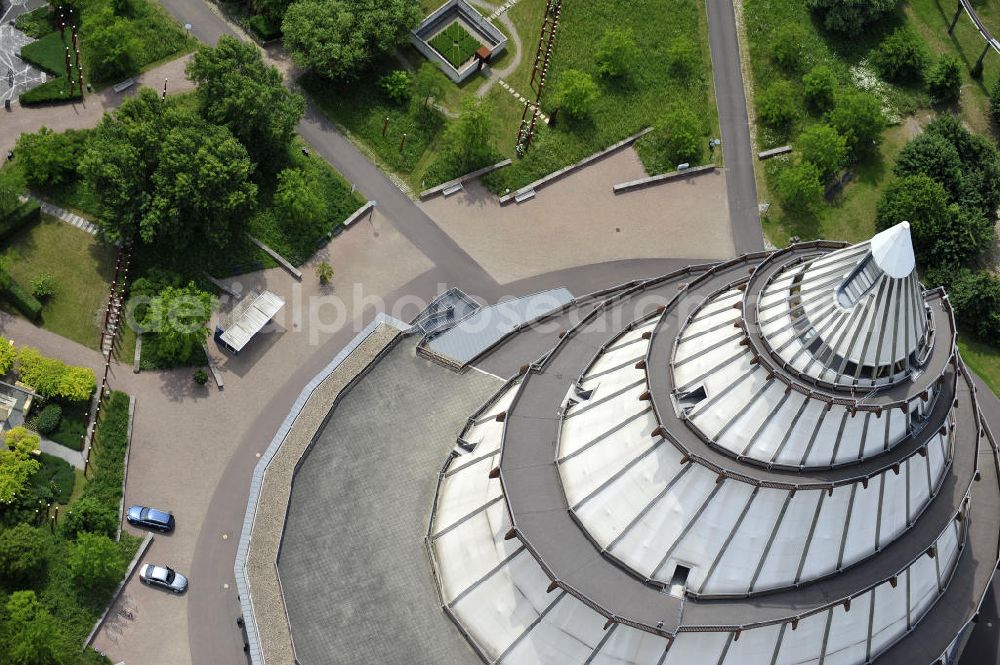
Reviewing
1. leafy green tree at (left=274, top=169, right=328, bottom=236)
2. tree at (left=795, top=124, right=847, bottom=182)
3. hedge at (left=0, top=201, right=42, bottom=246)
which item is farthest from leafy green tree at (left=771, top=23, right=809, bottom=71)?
hedge at (left=0, top=201, right=42, bottom=246)

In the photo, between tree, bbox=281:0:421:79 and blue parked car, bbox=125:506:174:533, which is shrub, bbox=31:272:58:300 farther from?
tree, bbox=281:0:421:79

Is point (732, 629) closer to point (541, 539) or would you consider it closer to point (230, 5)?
point (541, 539)

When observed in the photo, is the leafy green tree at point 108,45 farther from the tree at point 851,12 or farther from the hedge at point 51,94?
the tree at point 851,12

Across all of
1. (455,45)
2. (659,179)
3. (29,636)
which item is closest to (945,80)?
(659,179)

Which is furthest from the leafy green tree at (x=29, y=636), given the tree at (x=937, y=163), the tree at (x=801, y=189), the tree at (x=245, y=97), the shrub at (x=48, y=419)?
the tree at (x=937, y=163)

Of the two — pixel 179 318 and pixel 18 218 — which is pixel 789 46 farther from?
pixel 18 218

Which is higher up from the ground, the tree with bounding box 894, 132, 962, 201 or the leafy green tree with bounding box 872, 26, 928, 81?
the leafy green tree with bounding box 872, 26, 928, 81
